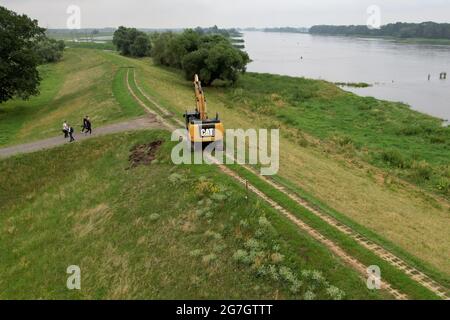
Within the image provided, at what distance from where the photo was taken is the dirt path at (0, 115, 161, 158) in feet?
111

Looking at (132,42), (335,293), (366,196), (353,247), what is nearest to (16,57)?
(366,196)

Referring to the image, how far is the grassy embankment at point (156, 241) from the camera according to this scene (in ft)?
50.8

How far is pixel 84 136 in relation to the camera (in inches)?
1399

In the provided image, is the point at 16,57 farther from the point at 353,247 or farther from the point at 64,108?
the point at 353,247

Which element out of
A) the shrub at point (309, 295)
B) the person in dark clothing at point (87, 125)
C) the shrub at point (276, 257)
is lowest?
the shrub at point (309, 295)

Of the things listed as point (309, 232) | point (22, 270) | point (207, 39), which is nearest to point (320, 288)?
point (309, 232)

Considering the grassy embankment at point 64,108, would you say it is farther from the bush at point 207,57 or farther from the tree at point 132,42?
the tree at point 132,42

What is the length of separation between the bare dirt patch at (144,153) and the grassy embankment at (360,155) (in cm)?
914

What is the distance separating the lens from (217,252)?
1720 centimetres

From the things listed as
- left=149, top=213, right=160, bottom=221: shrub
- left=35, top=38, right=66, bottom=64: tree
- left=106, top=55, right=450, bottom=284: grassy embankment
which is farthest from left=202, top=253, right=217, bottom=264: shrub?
left=35, top=38, right=66, bottom=64: tree

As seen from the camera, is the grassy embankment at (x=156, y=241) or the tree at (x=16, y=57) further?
the tree at (x=16, y=57)

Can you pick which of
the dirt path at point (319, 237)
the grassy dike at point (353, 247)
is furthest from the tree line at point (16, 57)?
the grassy dike at point (353, 247)
